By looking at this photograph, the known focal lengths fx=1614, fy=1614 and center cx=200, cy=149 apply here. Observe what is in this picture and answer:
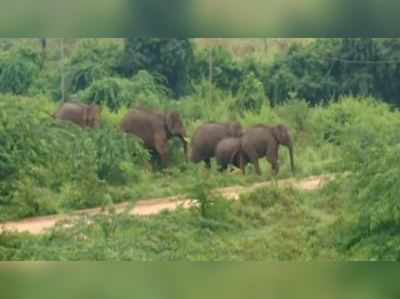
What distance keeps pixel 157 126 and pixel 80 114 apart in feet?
1.25

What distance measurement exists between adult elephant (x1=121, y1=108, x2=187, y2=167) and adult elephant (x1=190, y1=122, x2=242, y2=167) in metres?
0.07

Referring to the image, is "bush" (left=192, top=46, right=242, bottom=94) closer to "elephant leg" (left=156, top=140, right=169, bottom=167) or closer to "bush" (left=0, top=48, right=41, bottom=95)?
"elephant leg" (left=156, top=140, right=169, bottom=167)

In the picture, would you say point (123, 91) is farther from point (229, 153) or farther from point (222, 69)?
point (229, 153)

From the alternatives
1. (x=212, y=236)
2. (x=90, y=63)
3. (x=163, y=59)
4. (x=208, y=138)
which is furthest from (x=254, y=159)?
(x=90, y=63)

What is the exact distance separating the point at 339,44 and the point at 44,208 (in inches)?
64.3

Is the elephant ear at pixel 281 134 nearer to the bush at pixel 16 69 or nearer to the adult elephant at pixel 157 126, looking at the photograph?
the adult elephant at pixel 157 126

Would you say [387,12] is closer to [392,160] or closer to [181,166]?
[392,160]

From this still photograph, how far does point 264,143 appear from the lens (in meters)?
7.86

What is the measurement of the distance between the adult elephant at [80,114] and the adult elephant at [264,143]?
2.38 feet

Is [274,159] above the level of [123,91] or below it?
below

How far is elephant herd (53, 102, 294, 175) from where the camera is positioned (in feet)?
25.7

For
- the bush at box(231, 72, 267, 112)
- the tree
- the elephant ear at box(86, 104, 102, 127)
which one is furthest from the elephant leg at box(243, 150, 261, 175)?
the elephant ear at box(86, 104, 102, 127)

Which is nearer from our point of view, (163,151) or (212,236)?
(212,236)

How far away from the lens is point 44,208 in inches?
309
